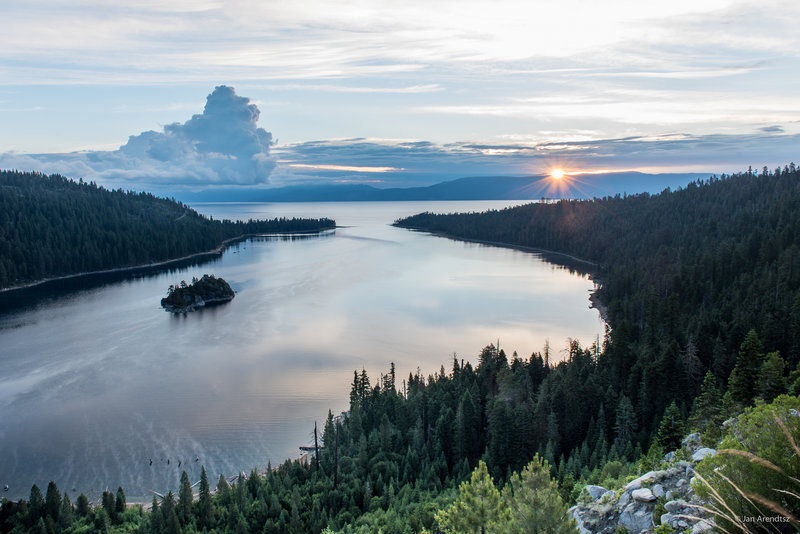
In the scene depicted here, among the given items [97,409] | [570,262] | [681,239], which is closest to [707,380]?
[97,409]

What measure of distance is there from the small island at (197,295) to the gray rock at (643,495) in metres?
106

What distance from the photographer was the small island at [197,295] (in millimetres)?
110062

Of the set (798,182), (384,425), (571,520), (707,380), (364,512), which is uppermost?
(798,182)

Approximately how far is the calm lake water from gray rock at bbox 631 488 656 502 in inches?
1491

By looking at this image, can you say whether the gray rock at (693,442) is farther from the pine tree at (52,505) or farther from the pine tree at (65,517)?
the pine tree at (52,505)

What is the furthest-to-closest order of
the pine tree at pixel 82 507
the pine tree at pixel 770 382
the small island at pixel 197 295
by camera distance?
the small island at pixel 197 295 → the pine tree at pixel 82 507 → the pine tree at pixel 770 382

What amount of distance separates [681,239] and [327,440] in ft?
417

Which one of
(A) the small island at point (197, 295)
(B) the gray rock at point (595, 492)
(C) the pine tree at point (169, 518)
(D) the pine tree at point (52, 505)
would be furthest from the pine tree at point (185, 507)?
(A) the small island at point (197, 295)

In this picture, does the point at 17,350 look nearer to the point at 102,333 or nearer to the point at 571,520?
the point at 102,333

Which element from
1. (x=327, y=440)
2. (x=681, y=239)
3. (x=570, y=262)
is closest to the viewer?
(x=327, y=440)

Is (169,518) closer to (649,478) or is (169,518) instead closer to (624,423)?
(649,478)

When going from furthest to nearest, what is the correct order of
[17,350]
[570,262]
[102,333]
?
[570,262], [102,333], [17,350]

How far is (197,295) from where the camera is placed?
114 meters

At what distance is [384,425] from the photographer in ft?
151
